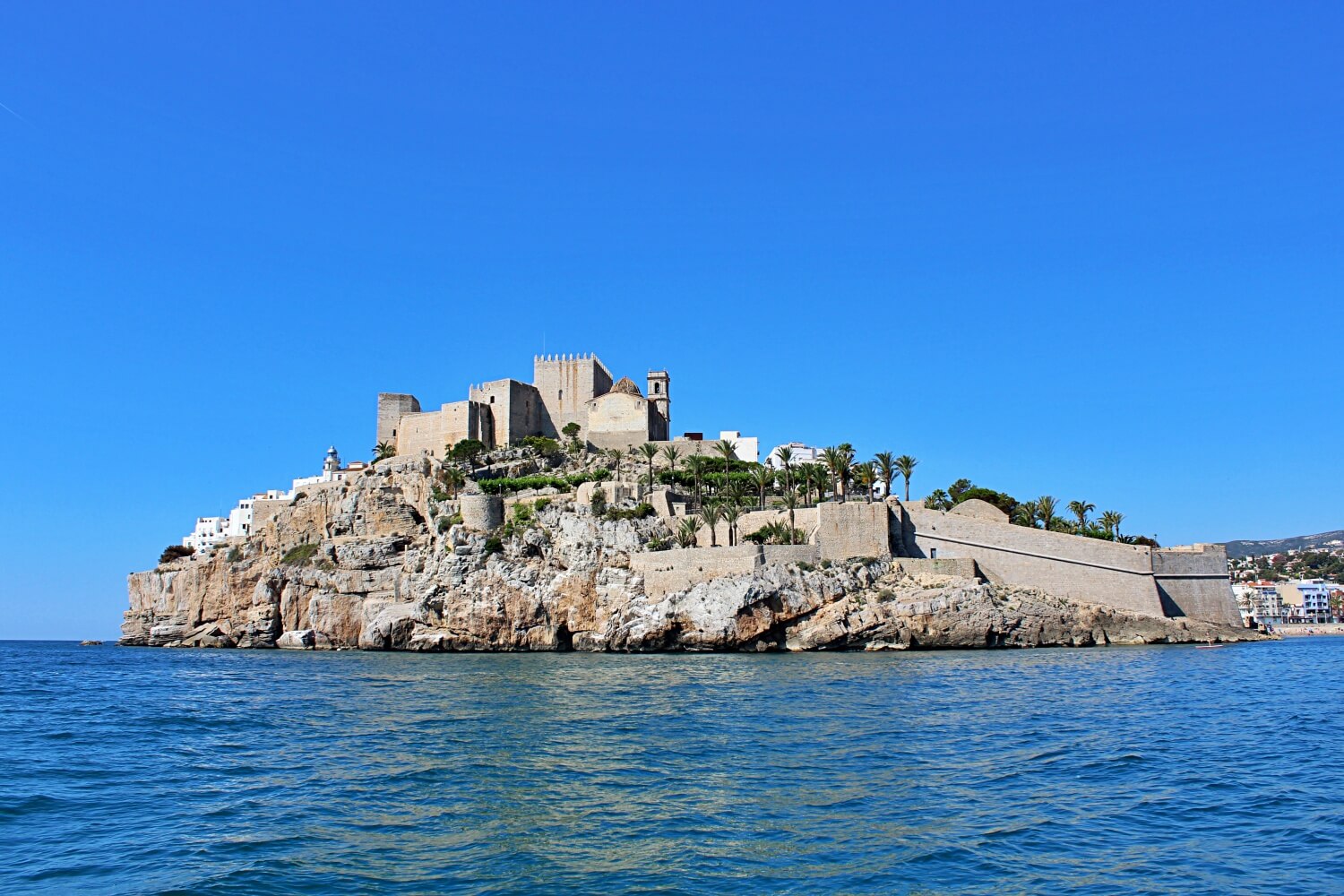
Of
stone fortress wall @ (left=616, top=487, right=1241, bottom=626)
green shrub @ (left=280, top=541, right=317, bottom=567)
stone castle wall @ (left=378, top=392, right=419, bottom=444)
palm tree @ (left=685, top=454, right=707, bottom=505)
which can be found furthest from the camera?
stone castle wall @ (left=378, top=392, right=419, bottom=444)

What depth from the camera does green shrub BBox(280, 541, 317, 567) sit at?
57281 millimetres

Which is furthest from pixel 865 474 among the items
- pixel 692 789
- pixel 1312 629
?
pixel 1312 629

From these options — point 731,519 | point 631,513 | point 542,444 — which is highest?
point 542,444

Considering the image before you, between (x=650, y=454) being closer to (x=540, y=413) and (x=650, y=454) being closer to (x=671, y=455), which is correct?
(x=671, y=455)

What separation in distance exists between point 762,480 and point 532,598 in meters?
14.9

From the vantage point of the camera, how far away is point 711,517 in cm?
4834

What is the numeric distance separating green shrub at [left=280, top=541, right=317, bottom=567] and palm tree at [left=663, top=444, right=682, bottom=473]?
2196cm

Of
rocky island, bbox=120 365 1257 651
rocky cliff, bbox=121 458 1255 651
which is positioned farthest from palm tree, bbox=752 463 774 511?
rocky cliff, bbox=121 458 1255 651

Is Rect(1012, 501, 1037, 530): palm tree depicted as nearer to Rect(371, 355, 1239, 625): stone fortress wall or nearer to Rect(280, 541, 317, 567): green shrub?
Rect(371, 355, 1239, 625): stone fortress wall

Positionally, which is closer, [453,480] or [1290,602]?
[453,480]

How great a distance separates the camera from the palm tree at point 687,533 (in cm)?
4853

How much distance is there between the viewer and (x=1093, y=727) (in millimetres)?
20062

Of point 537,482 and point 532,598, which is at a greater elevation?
point 537,482

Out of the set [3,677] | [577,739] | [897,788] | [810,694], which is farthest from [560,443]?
[897,788]
